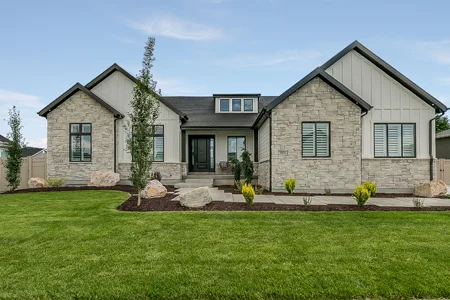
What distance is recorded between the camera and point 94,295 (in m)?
3.02

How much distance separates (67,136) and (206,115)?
761cm

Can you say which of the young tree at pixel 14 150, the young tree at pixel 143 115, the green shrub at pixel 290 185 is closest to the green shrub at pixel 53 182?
the young tree at pixel 14 150

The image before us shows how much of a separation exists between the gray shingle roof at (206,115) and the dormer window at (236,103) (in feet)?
1.42

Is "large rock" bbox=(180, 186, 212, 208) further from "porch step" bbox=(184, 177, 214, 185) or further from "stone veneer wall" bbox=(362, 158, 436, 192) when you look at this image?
"stone veneer wall" bbox=(362, 158, 436, 192)

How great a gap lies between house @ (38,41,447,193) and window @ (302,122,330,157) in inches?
1.5

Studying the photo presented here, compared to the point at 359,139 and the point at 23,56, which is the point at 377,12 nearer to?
the point at 359,139

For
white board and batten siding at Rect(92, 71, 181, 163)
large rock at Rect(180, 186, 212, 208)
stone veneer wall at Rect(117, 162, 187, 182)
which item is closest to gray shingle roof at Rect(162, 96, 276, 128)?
white board and batten siding at Rect(92, 71, 181, 163)

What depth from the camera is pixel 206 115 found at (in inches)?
680

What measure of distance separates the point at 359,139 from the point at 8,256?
445 inches

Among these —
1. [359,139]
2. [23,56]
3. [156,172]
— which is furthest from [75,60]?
[359,139]

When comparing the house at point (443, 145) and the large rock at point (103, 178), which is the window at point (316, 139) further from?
the house at point (443, 145)

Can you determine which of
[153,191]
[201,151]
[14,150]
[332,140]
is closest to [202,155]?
[201,151]

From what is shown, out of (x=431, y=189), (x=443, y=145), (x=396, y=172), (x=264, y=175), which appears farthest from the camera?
(x=443, y=145)

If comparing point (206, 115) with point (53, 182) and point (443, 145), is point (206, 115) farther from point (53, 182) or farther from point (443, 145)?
point (443, 145)
